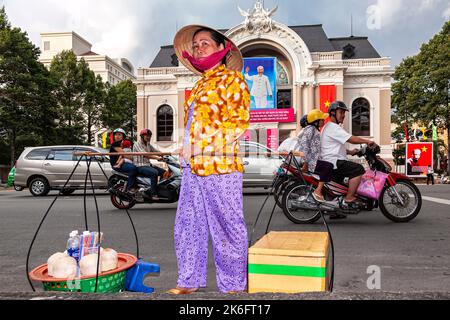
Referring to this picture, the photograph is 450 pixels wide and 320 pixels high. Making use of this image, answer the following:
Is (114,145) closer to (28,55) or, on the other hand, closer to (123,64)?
(28,55)

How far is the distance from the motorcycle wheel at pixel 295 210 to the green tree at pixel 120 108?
3419cm

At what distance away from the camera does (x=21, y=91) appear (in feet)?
89.8

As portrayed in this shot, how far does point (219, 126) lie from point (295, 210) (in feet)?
14.1

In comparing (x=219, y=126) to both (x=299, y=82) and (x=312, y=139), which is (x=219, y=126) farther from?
(x=299, y=82)

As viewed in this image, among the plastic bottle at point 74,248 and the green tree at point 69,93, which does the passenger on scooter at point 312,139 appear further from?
the green tree at point 69,93

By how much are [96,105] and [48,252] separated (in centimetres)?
3560

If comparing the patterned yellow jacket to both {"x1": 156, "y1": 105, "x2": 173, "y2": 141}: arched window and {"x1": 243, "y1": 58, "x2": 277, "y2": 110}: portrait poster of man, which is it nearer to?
{"x1": 243, "y1": 58, "x2": 277, "y2": 110}: portrait poster of man

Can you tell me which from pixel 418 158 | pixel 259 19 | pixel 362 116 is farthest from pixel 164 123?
pixel 418 158

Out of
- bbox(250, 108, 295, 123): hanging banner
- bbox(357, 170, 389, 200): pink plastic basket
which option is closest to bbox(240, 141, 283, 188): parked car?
bbox(357, 170, 389, 200): pink plastic basket

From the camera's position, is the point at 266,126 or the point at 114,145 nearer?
the point at 114,145

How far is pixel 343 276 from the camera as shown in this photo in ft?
11.5

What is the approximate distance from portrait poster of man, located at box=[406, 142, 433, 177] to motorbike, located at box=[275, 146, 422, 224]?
65.8ft

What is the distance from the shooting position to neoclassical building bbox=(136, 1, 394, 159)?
115ft
